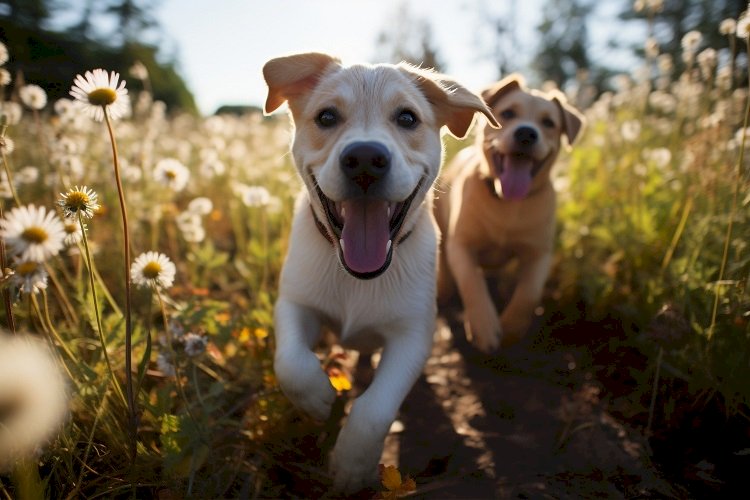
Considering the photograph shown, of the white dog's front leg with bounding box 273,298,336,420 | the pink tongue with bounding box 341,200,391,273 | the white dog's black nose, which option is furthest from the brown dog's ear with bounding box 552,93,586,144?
the white dog's front leg with bounding box 273,298,336,420

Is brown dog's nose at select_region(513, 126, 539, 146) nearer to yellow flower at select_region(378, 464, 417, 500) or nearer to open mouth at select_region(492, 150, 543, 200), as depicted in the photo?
open mouth at select_region(492, 150, 543, 200)

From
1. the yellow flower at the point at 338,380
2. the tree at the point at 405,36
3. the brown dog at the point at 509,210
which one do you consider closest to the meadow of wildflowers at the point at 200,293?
the yellow flower at the point at 338,380

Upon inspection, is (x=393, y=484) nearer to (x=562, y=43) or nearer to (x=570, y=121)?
(x=570, y=121)

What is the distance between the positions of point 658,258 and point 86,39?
2297cm

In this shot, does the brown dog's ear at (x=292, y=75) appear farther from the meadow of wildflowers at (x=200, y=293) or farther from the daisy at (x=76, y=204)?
the daisy at (x=76, y=204)

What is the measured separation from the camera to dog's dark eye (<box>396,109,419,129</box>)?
7.67ft

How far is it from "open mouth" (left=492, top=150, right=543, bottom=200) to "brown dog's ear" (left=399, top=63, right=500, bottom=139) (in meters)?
0.97

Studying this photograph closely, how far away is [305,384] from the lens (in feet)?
6.72

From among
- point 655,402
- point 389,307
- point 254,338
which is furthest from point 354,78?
point 655,402

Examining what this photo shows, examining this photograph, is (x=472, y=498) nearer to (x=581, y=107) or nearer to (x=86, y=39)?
(x=581, y=107)

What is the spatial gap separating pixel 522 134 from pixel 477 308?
119 centimetres

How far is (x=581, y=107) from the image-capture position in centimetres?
661

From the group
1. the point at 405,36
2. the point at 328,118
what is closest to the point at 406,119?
the point at 328,118

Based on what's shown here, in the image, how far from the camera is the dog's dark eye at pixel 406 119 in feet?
7.67
